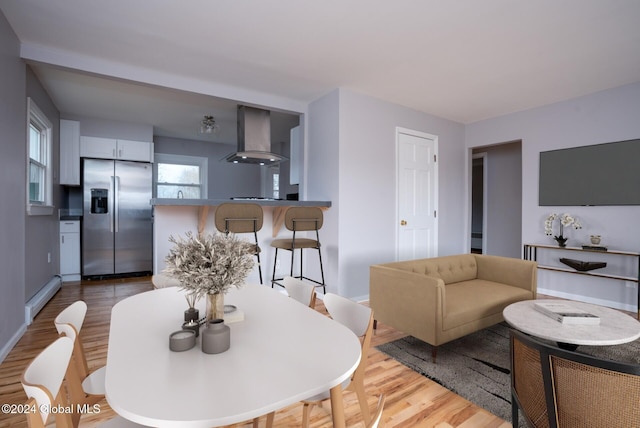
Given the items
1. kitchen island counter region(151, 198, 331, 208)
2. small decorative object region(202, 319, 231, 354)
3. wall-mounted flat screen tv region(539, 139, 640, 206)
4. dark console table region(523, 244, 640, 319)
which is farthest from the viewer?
wall-mounted flat screen tv region(539, 139, 640, 206)

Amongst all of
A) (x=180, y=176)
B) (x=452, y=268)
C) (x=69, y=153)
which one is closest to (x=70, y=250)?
(x=69, y=153)

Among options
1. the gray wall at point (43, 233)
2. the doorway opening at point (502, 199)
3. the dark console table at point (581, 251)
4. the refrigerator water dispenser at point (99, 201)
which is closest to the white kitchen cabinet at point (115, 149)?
the gray wall at point (43, 233)

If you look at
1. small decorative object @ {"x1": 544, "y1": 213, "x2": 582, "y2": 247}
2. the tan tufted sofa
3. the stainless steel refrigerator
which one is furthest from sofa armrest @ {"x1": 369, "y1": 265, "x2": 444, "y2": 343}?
the stainless steel refrigerator

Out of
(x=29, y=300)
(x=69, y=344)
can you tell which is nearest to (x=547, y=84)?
(x=69, y=344)

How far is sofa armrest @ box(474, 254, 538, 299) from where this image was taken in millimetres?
2997

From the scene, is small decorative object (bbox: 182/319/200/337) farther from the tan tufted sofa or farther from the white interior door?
the white interior door

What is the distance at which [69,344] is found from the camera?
96 centimetres

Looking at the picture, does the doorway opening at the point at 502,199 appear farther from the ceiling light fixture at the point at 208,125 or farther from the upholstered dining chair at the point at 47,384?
the upholstered dining chair at the point at 47,384

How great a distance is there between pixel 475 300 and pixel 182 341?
238 cm

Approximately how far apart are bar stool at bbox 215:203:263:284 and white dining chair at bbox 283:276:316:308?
1.17m

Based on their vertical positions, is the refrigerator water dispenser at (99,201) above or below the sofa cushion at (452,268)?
above

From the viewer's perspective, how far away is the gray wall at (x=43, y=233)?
327 cm

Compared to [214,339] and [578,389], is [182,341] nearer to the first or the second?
[214,339]

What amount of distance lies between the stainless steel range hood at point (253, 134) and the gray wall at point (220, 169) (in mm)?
2620
